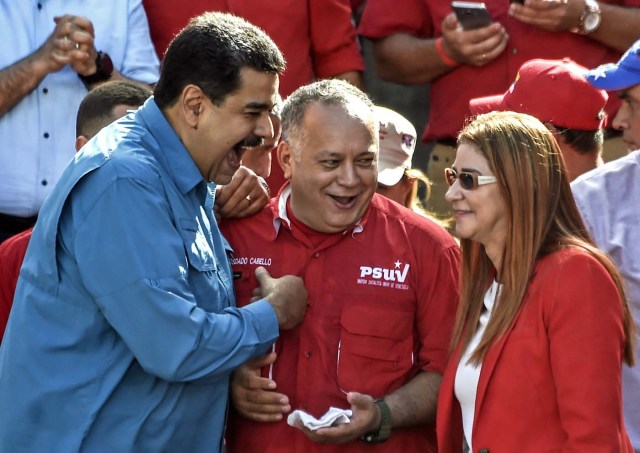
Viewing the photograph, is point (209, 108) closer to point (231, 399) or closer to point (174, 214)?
point (174, 214)

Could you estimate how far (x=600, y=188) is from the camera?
4.39 metres

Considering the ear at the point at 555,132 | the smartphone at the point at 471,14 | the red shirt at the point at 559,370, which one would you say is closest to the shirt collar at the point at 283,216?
the red shirt at the point at 559,370

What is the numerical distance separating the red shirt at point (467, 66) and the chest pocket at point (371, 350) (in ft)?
7.05

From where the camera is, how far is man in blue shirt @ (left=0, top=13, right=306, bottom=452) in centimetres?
352

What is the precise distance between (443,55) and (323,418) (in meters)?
2.76

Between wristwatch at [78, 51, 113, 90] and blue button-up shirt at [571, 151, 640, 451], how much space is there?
8.12 feet

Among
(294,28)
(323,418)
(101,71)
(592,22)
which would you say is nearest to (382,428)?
(323,418)

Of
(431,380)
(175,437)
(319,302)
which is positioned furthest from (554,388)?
(175,437)

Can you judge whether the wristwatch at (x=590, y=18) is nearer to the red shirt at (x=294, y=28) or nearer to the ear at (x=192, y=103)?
the red shirt at (x=294, y=28)

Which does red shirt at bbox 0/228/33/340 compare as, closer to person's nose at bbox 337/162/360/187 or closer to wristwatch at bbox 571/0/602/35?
person's nose at bbox 337/162/360/187

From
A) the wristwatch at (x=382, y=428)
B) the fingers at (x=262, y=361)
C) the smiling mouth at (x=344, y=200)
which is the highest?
the smiling mouth at (x=344, y=200)

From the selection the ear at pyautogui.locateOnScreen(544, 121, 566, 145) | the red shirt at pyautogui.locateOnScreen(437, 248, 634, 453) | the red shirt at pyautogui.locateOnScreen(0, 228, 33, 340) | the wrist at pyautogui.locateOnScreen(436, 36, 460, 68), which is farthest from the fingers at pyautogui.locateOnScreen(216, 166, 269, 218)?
the wrist at pyautogui.locateOnScreen(436, 36, 460, 68)

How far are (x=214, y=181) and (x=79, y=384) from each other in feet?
2.87

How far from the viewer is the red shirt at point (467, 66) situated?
19.6 ft
